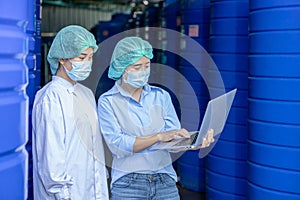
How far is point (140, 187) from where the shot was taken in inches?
63.6

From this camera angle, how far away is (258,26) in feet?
7.06

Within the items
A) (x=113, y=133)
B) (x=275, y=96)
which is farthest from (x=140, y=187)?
(x=275, y=96)

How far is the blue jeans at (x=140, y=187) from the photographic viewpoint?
161 centimetres

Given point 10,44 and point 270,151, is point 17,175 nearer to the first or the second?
point 10,44

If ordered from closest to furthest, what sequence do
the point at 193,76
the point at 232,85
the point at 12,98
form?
1. the point at 12,98
2. the point at 232,85
3. the point at 193,76

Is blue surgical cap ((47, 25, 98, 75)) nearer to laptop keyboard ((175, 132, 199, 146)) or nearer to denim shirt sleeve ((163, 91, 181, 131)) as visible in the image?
denim shirt sleeve ((163, 91, 181, 131))

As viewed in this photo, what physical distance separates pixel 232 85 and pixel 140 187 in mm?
1339

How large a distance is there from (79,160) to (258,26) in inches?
44.7

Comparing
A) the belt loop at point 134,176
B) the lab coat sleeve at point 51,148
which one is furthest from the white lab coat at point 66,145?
the belt loop at point 134,176

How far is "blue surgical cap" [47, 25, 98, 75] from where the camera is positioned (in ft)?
5.10

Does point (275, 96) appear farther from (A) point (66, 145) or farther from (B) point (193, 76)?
(B) point (193, 76)

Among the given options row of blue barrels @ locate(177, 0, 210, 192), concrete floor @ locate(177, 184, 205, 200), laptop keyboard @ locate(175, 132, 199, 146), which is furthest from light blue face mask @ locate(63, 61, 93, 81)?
concrete floor @ locate(177, 184, 205, 200)

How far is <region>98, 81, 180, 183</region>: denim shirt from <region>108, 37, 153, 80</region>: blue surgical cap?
0.08 metres

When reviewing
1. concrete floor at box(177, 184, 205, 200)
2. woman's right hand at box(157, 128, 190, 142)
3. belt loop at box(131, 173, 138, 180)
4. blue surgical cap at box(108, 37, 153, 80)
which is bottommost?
concrete floor at box(177, 184, 205, 200)
